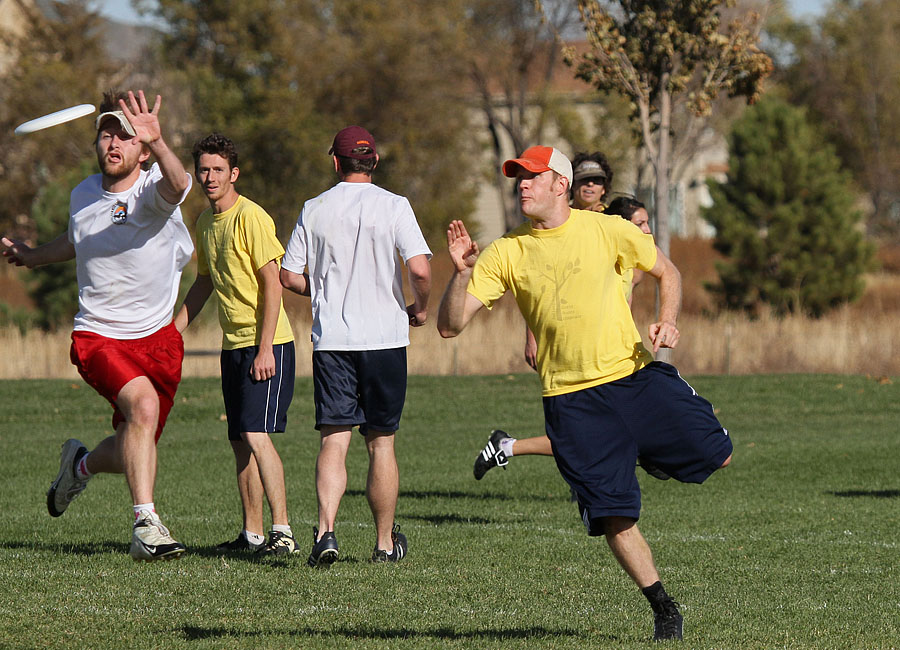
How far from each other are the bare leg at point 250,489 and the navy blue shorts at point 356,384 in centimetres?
74

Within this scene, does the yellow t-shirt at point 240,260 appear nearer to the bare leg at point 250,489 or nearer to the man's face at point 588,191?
the bare leg at point 250,489

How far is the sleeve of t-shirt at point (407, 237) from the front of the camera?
23.4 ft

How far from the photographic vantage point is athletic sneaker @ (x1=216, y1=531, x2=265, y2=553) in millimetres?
7656

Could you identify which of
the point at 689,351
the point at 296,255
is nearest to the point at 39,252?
the point at 296,255

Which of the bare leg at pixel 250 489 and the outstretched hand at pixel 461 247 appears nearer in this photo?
the outstretched hand at pixel 461 247

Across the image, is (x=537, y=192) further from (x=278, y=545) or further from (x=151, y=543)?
(x=278, y=545)

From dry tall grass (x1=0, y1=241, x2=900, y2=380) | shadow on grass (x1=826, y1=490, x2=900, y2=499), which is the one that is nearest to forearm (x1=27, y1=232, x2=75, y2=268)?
shadow on grass (x1=826, y1=490, x2=900, y2=499)

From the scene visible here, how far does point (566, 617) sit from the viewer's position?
5.96 metres

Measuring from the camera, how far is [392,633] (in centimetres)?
560

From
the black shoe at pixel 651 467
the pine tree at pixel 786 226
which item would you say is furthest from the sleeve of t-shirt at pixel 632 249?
the pine tree at pixel 786 226

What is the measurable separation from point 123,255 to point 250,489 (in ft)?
5.05

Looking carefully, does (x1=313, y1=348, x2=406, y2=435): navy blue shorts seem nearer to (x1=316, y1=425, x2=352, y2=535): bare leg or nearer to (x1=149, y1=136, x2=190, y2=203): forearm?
(x1=316, y1=425, x2=352, y2=535): bare leg

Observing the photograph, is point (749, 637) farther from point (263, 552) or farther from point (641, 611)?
point (263, 552)

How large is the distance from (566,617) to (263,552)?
2.12 metres
